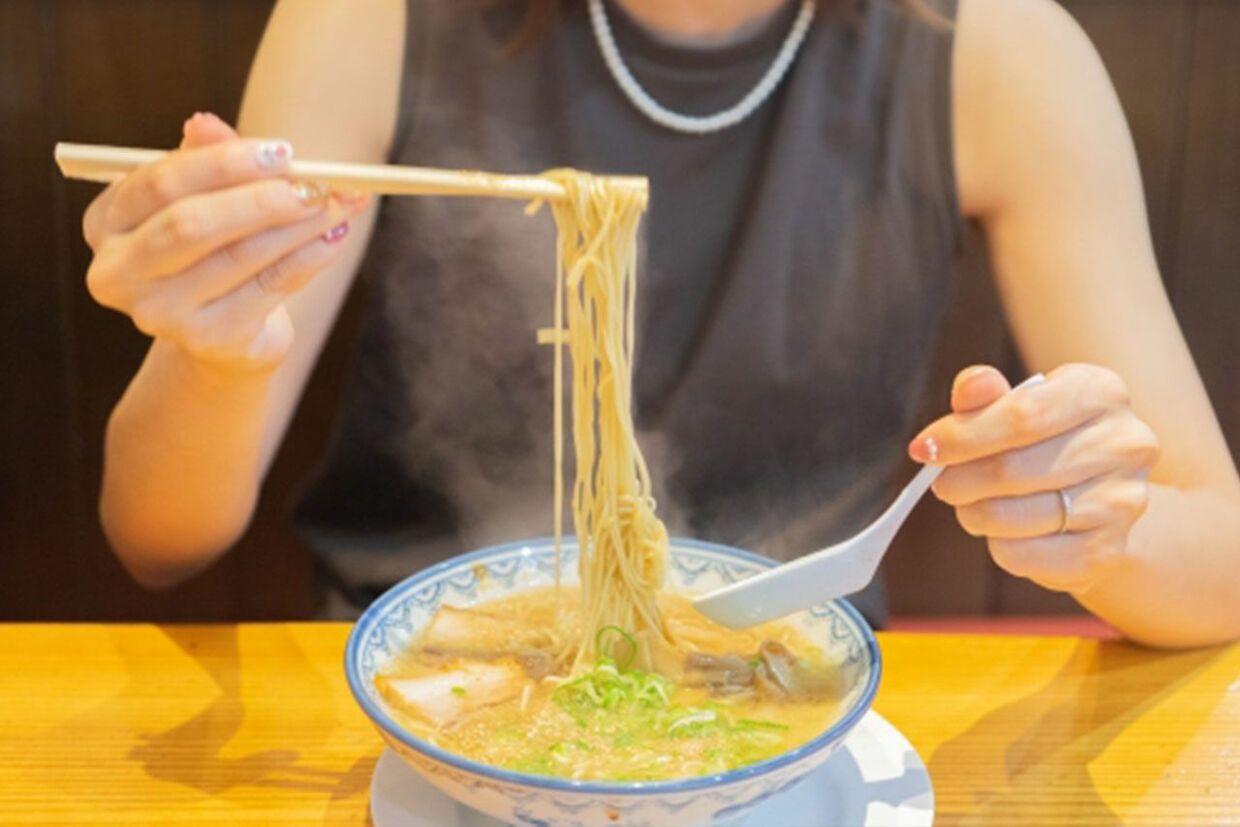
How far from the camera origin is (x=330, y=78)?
Answer: 1.84 metres

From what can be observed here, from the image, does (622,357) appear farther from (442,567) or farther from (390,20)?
(390,20)

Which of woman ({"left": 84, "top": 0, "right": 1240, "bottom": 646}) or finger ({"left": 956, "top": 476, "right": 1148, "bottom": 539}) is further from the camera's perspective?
woman ({"left": 84, "top": 0, "right": 1240, "bottom": 646})

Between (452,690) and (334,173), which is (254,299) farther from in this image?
(452,690)

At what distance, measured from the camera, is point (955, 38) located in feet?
6.28

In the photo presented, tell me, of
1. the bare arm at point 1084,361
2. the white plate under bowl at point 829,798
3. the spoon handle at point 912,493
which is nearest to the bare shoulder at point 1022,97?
the bare arm at point 1084,361

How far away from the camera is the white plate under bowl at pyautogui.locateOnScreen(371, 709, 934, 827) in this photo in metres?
1.18

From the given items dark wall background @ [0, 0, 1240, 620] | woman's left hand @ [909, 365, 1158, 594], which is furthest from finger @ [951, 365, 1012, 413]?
dark wall background @ [0, 0, 1240, 620]

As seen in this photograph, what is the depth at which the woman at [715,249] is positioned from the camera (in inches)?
69.8

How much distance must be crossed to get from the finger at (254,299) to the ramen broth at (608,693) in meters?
0.36

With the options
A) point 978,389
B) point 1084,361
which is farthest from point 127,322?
point 978,389

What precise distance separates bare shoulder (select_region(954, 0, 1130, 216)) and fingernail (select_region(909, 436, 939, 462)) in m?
0.80

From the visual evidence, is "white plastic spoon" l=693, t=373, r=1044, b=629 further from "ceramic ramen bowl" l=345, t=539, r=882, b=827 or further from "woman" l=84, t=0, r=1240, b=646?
"woman" l=84, t=0, r=1240, b=646

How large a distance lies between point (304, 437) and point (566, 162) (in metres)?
0.97

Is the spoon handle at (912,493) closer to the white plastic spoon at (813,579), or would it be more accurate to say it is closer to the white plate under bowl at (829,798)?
the white plastic spoon at (813,579)
